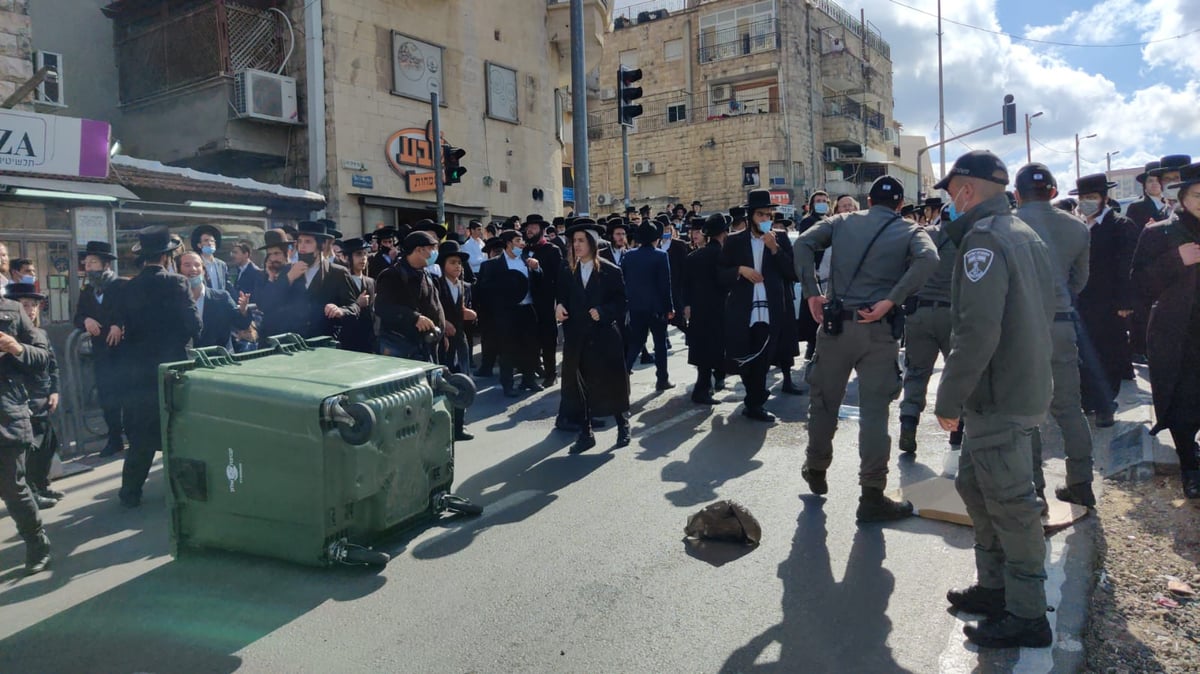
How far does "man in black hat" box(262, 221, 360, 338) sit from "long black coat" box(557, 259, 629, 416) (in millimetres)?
1936

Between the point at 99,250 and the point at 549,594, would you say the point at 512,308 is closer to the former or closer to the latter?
the point at 99,250

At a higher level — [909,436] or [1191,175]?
[1191,175]

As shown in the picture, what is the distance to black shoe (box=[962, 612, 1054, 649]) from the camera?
336 centimetres

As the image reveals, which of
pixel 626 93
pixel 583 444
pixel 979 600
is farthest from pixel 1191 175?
pixel 626 93

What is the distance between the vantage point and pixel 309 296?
7285 millimetres

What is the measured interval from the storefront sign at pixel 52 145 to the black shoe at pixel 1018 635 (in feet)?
32.2

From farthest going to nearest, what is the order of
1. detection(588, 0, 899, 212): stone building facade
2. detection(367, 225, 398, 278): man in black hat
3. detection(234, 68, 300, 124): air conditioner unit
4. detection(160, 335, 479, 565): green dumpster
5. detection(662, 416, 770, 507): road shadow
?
1. detection(588, 0, 899, 212): stone building facade
2. detection(234, 68, 300, 124): air conditioner unit
3. detection(367, 225, 398, 278): man in black hat
4. detection(662, 416, 770, 507): road shadow
5. detection(160, 335, 479, 565): green dumpster

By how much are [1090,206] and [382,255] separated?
303 inches

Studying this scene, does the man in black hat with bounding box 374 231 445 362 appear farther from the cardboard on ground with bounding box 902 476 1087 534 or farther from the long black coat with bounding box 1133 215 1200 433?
the long black coat with bounding box 1133 215 1200 433

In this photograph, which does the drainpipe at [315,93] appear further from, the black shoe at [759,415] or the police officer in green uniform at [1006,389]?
the police officer in green uniform at [1006,389]

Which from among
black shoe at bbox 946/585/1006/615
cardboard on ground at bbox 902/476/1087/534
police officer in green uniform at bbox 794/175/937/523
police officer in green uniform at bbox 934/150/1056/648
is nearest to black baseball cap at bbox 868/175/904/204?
police officer in green uniform at bbox 794/175/937/523

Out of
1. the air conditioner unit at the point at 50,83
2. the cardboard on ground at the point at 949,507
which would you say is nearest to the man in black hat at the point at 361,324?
the cardboard on ground at the point at 949,507

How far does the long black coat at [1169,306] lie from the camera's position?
203 inches

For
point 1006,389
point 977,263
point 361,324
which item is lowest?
point 1006,389
